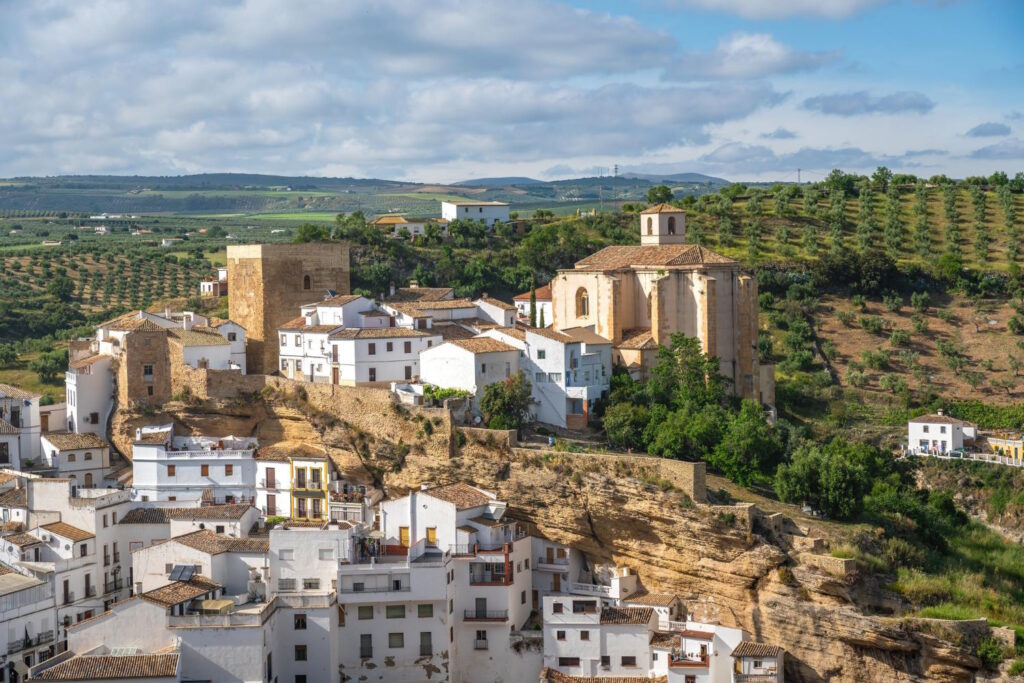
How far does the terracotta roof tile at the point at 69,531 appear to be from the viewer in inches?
1426

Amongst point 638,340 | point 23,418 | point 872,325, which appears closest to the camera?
point 23,418

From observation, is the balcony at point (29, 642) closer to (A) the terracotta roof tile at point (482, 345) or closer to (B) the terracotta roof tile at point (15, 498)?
(B) the terracotta roof tile at point (15, 498)

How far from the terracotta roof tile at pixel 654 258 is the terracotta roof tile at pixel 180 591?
19.3 meters

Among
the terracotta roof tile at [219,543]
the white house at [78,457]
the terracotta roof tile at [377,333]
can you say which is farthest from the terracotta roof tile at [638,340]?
the white house at [78,457]

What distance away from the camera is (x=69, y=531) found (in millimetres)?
36656

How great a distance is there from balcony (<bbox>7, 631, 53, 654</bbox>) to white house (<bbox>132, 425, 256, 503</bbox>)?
19.8 ft

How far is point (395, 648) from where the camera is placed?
34.2 m

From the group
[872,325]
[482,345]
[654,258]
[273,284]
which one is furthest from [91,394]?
[872,325]

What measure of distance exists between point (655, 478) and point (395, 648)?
8084mm

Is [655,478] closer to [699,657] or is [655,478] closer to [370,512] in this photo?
[699,657]

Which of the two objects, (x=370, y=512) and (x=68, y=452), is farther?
(x=68, y=452)

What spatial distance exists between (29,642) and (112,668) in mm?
4533

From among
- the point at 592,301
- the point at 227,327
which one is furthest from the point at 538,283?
the point at 227,327

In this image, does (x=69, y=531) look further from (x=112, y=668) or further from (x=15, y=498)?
(x=112, y=668)
